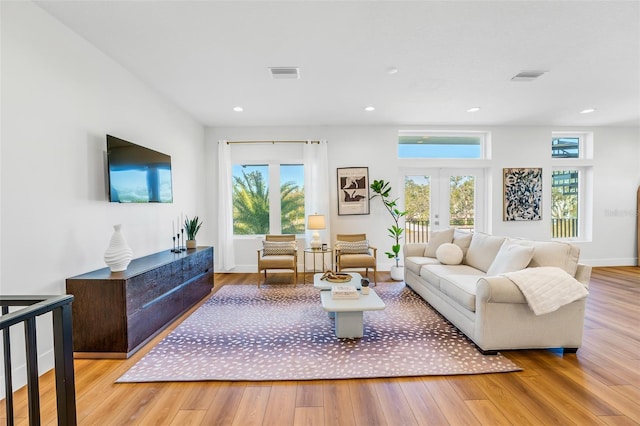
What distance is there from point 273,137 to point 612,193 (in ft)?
22.2

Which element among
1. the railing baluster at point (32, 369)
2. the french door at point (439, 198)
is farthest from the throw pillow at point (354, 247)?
the railing baluster at point (32, 369)

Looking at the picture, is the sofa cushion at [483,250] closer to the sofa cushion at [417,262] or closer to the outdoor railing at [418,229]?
the sofa cushion at [417,262]

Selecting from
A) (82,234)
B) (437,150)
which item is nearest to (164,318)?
(82,234)

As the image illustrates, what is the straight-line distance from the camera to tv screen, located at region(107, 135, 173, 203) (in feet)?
9.48

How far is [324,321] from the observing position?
10.4 ft

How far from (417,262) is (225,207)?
3.45 metres

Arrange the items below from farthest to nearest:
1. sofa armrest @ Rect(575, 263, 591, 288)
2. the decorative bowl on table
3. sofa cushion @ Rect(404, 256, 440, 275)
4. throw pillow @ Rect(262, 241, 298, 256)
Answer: throw pillow @ Rect(262, 241, 298, 256) → sofa cushion @ Rect(404, 256, 440, 275) → the decorative bowl on table → sofa armrest @ Rect(575, 263, 591, 288)

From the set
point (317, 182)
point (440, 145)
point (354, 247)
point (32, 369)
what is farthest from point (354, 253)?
point (32, 369)

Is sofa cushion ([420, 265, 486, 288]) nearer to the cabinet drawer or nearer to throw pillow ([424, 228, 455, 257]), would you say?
throw pillow ([424, 228, 455, 257])

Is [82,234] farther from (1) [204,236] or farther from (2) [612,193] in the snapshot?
(2) [612,193]

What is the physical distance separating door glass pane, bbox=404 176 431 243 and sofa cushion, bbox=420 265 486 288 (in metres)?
2.15

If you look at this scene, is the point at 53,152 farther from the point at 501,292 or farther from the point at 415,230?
the point at 415,230

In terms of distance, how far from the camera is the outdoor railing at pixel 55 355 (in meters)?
1.10

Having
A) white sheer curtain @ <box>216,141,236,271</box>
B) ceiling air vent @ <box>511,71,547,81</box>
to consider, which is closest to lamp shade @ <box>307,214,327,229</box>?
white sheer curtain @ <box>216,141,236,271</box>
